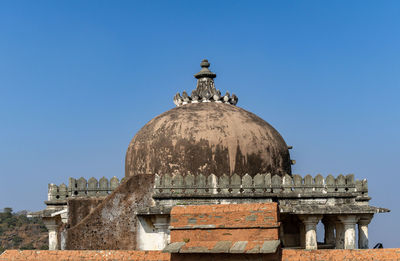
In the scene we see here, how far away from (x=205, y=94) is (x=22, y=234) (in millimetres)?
32514

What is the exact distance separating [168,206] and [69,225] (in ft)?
8.40

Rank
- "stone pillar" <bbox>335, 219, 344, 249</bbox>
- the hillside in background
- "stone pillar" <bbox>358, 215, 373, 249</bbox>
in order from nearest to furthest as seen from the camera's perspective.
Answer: "stone pillar" <bbox>335, 219, 344, 249</bbox>, "stone pillar" <bbox>358, 215, 373, 249</bbox>, the hillside in background

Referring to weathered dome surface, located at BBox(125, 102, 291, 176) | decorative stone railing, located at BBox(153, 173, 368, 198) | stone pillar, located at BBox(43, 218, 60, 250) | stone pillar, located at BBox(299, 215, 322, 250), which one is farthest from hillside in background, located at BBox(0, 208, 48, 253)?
stone pillar, located at BBox(299, 215, 322, 250)

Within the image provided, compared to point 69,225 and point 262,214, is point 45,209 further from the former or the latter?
point 262,214

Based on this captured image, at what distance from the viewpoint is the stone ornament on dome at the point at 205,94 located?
16.4 m

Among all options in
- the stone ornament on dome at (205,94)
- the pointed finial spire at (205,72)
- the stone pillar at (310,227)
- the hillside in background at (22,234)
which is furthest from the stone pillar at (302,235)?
the hillside in background at (22,234)

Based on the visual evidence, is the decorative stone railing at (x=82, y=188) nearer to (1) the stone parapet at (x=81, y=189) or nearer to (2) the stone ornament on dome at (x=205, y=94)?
(1) the stone parapet at (x=81, y=189)

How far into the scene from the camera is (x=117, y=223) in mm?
12789

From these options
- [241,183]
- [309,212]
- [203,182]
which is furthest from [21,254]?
[309,212]

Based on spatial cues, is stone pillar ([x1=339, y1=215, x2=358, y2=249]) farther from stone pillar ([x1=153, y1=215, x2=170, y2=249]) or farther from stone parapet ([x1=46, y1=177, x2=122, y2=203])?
stone parapet ([x1=46, y1=177, x2=122, y2=203])

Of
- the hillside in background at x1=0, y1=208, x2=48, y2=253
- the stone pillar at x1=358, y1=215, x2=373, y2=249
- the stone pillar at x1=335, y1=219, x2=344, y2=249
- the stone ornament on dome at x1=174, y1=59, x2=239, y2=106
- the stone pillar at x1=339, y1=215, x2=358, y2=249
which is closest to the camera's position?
the stone pillar at x1=339, y1=215, x2=358, y2=249

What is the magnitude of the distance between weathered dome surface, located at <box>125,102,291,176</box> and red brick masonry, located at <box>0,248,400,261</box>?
452 cm

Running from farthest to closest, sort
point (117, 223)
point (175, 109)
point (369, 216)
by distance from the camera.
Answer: point (175, 109), point (369, 216), point (117, 223)

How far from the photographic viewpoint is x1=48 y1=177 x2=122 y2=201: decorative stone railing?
46.7ft
